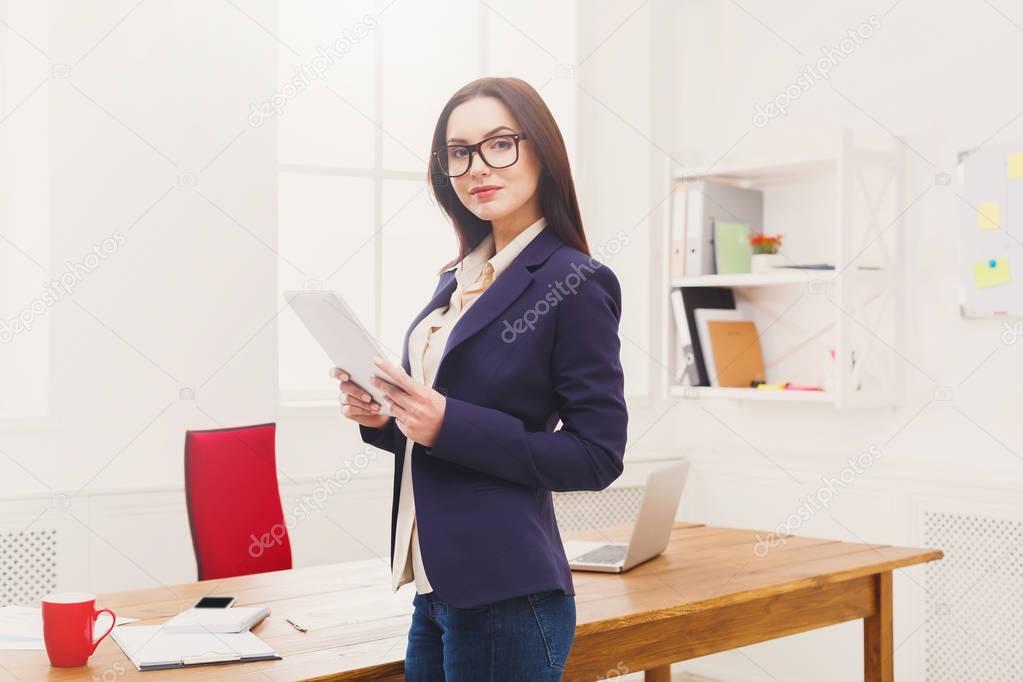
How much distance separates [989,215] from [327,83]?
7.53ft

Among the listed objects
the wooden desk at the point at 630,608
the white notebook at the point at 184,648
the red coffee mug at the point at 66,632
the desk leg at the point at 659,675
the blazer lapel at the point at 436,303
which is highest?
the blazer lapel at the point at 436,303

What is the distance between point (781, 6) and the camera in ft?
13.2

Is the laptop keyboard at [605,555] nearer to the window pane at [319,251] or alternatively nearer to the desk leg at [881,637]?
the desk leg at [881,637]

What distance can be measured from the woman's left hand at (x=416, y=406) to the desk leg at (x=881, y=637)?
5.34 feet

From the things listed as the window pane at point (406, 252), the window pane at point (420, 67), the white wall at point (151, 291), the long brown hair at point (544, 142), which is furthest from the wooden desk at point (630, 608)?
the window pane at point (420, 67)

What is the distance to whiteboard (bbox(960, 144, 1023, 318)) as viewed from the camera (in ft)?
10.5

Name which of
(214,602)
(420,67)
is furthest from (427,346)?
(420,67)

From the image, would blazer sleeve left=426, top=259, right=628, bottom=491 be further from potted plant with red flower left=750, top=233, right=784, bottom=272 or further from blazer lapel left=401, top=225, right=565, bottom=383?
potted plant with red flower left=750, top=233, right=784, bottom=272

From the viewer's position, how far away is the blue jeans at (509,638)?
4.32 ft

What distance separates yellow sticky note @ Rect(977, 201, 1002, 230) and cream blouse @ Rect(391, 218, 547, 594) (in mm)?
2316

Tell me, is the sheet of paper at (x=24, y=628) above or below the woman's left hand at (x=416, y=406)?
below

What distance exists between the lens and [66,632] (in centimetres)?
153

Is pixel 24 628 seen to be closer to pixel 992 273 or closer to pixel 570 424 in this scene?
pixel 570 424

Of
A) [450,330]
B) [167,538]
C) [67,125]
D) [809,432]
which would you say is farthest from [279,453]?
[450,330]
